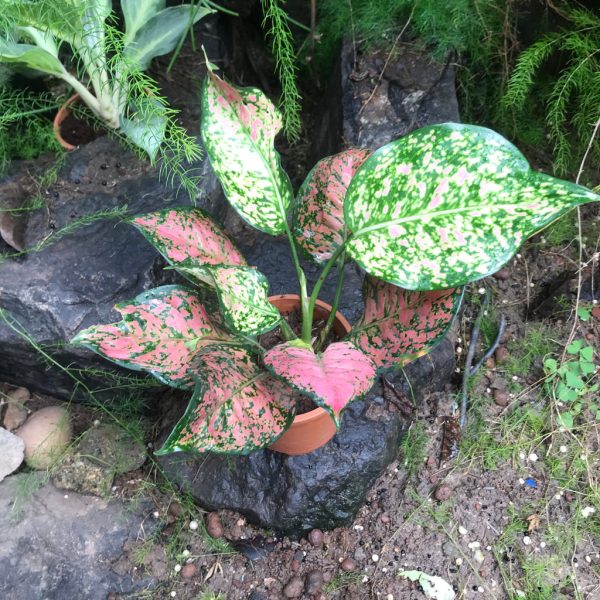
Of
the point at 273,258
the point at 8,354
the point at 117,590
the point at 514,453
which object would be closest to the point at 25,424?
the point at 8,354

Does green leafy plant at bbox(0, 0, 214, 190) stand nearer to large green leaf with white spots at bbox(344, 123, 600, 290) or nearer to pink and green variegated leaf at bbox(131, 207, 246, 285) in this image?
pink and green variegated leaf at bbox(131, 207, 246, 285)

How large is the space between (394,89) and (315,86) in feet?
1.37

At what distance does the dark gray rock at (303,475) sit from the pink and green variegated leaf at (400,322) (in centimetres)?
36

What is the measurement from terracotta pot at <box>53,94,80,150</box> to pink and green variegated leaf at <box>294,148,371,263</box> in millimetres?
779

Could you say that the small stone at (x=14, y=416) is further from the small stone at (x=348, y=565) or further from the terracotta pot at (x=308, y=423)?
the small stone at (x=348, y=565)

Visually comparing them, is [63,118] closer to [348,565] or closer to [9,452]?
[9,452]

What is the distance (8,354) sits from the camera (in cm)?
149

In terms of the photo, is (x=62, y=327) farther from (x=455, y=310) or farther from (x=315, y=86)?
(x=315, y=86)

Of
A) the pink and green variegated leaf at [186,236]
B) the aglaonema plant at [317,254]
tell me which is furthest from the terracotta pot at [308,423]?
the pink and green variegated leaf at [186,236]

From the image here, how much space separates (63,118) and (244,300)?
101cm

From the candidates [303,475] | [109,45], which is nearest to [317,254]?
[303,475]

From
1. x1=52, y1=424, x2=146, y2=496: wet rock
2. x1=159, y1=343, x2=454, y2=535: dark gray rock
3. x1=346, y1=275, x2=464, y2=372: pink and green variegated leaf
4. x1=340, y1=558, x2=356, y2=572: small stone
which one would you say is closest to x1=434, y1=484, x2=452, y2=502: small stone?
x1=159, y1=343, x2=454, y2=535: dark gray rock

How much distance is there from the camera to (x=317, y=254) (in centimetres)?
119

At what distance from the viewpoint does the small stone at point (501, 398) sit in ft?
5.44
